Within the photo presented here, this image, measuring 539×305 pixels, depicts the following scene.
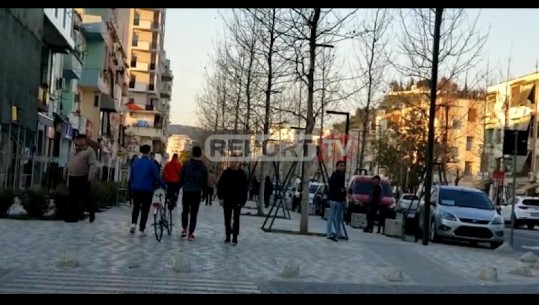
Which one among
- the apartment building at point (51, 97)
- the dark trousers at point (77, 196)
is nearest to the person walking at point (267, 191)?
the apartment building at point (51, 97)

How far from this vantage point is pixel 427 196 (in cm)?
1956

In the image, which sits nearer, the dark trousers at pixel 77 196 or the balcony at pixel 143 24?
the dark trousers at pixel 77 196

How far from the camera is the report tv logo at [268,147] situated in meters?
29.1

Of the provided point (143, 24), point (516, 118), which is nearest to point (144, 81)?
point (143, 24)

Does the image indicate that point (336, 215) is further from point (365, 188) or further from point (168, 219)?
point (365, 188)

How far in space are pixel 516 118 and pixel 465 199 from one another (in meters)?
56.6

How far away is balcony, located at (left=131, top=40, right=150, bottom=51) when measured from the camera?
111125 mm

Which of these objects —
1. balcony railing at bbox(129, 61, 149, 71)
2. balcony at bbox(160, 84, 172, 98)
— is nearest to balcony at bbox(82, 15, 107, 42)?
balcony railing at bbox(129, 61, 149, 71)

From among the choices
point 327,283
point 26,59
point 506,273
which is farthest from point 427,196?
point 26,59

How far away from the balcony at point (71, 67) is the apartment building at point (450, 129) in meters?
18.6

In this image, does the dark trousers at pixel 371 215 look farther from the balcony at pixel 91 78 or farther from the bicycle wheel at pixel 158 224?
the balcony at pixel 91 78

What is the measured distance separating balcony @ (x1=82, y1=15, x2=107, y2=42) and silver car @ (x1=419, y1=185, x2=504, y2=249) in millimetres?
39786

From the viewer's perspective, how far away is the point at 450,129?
4647cm

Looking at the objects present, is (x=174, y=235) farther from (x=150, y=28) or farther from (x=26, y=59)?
(x=150, y=28)
